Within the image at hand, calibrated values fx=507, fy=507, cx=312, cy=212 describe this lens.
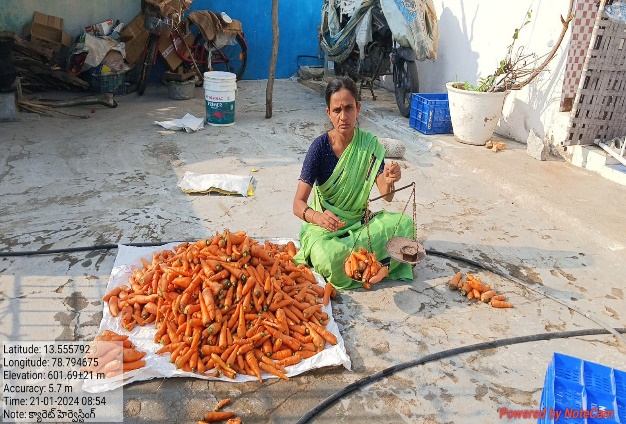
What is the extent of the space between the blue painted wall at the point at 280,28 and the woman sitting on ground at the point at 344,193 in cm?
782

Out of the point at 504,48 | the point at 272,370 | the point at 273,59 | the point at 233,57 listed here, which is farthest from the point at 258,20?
the point at 272,370

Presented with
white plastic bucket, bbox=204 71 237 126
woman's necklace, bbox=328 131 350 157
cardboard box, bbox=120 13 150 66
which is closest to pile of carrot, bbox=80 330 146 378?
woman's necklace, bbox=328 131 350 157

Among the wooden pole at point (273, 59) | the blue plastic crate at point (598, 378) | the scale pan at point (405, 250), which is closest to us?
the blue plastic crate at point (598, 378)

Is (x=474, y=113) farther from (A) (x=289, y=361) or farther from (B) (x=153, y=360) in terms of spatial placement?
(B) (x=153, y=360)

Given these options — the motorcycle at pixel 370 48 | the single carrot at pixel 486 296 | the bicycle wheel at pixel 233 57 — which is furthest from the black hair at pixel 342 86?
the bicycle wheel at pixel 233 57

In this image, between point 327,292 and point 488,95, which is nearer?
point 327,292

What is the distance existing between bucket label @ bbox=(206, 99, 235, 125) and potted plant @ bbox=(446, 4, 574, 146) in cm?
310

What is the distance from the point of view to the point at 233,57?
10523mm

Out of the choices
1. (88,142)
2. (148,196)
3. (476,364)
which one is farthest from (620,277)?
(88,142)

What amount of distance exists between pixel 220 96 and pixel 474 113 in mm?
3491

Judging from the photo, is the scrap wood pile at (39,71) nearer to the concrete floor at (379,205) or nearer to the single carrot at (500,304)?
the concrete floor at (379,205)

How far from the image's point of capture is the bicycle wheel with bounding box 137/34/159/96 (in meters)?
8.77

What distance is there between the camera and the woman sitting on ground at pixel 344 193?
345 cm

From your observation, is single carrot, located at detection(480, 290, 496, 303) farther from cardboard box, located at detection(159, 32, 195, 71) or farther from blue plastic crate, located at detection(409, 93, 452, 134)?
cardboard box, located at detection(159, 32, 195, 71)
